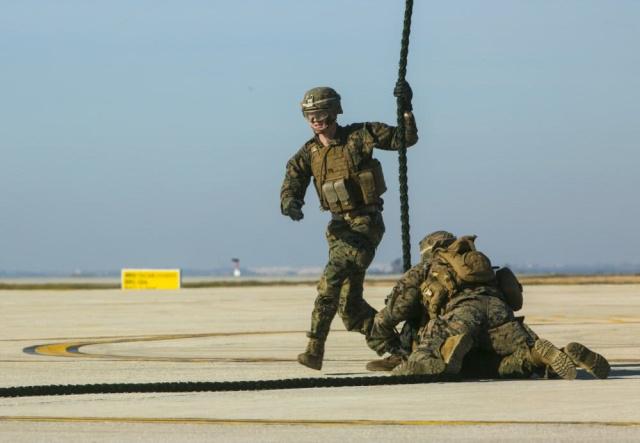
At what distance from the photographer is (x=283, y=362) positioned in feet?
49.9

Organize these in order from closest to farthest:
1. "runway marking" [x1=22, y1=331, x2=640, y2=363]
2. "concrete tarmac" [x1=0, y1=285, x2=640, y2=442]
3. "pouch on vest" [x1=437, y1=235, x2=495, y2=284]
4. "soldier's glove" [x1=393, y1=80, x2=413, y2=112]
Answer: "concrete tarmac" [x1=0, y1=285, x2=640, y2=442], "pouch on vest" [x1=437, y1=235, x2=495, y2=284], "soldier's glove" [x1=393, y1=80, x2=413, y2=112], "runway marking" [x1=22, y1=331, x2=640, y2=363]

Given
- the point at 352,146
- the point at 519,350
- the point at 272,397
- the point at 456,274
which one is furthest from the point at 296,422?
the point at 352,146

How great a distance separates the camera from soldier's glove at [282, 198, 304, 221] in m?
13.4

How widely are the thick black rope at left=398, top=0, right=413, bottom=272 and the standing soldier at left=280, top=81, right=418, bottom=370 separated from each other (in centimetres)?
5

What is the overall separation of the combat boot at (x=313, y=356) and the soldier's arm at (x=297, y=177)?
1313mm

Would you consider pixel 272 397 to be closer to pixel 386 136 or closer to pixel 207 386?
pixel 207 386

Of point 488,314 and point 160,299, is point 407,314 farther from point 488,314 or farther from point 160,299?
point 160,299

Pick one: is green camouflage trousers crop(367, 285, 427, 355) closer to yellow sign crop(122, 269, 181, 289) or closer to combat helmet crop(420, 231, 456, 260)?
combat helmet crop(420, 231, 456, 260)

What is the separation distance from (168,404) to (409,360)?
8.76 feet

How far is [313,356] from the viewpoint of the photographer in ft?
43.9

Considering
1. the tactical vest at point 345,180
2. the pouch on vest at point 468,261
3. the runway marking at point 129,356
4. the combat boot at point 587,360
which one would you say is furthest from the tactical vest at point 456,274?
the runway marking at point 129,356

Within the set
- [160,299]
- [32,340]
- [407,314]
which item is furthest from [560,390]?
[160,299]

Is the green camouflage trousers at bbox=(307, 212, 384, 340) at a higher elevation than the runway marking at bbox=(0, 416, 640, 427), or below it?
higher

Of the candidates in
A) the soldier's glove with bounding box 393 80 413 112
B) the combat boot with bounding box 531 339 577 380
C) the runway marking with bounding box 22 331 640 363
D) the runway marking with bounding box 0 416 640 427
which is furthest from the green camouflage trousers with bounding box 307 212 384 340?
the runway marking with bounding box 0 416 640 427
